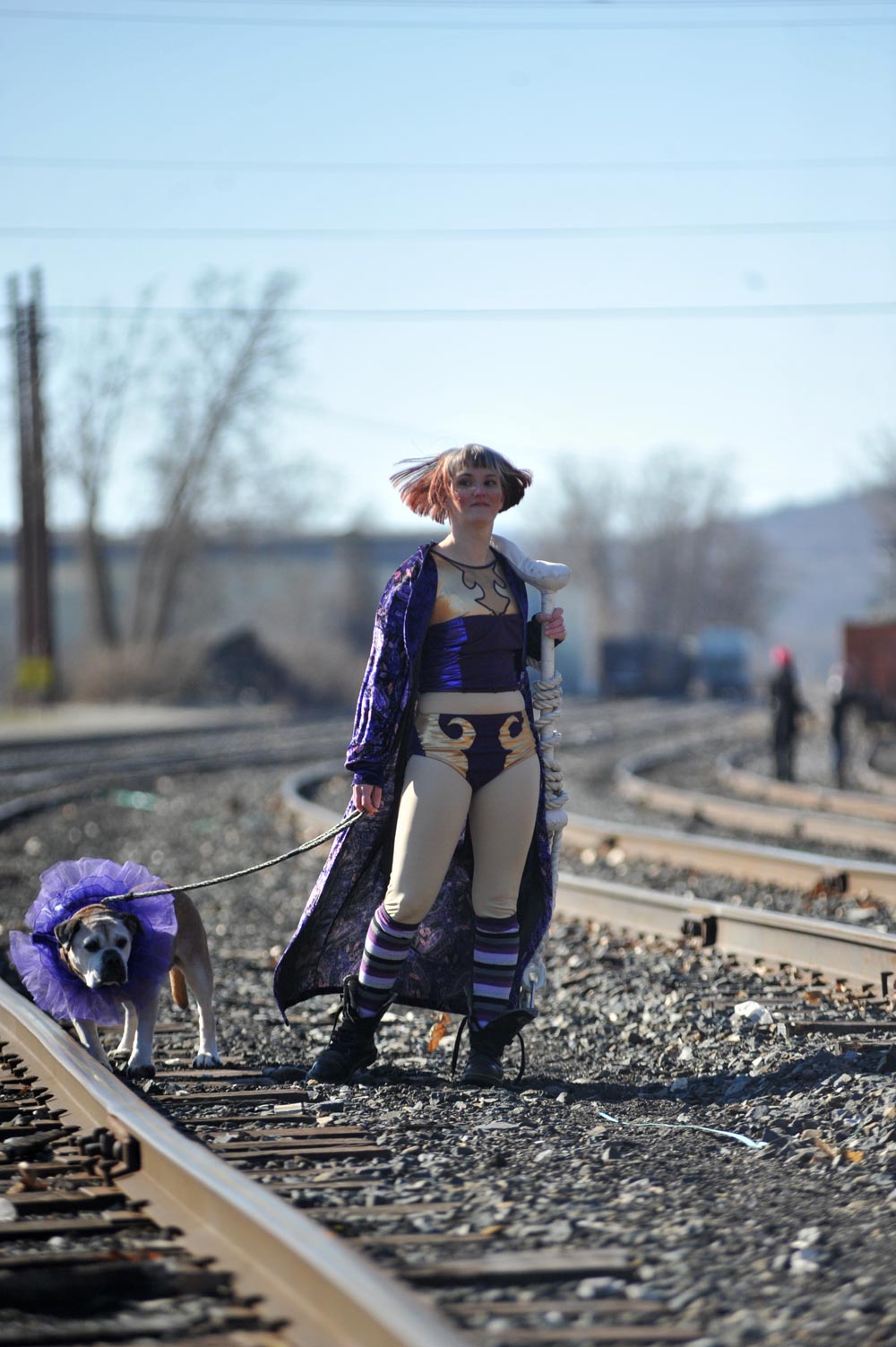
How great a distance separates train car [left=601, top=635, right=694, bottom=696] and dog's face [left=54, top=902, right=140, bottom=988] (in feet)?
191

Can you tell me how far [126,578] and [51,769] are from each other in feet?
175

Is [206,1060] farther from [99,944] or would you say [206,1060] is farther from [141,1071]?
[99,944]

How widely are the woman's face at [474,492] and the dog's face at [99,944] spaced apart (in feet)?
5.52

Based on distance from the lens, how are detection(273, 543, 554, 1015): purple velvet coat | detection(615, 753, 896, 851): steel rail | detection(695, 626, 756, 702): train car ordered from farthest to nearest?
detection(695, 626, 756, 702): train car
detection(615, 753, 896, 851): steel rail
detection(273, 543, 554, 1015): purple velvet coat

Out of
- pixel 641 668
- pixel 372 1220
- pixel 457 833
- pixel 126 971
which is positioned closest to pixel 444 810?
pixel 457 833

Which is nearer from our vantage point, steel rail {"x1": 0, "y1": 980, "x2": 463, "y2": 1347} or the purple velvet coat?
steel rail {"x1": 0, "y1": 980, "x2": 463, "y2": 1347}

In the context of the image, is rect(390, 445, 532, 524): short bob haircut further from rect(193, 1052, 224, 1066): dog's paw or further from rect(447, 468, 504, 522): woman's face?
rect(193, 1052, 224, 1066): dog's paw

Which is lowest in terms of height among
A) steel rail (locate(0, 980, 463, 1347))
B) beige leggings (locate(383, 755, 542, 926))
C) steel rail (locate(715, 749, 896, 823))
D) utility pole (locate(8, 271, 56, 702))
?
steel rail (locate(715, 749, 896, 823))

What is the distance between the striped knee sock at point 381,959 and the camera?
17.0ft

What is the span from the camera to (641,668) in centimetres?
6322

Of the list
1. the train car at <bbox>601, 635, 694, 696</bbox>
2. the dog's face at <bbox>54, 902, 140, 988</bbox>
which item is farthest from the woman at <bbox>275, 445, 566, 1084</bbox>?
the train car at <bbox>601, 635, 694, 696</bbox>

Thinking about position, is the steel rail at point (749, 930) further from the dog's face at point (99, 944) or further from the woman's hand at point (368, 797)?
the dog's face at point (99, 944)

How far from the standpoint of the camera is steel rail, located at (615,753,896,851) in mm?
12820

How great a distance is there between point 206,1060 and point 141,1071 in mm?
299
